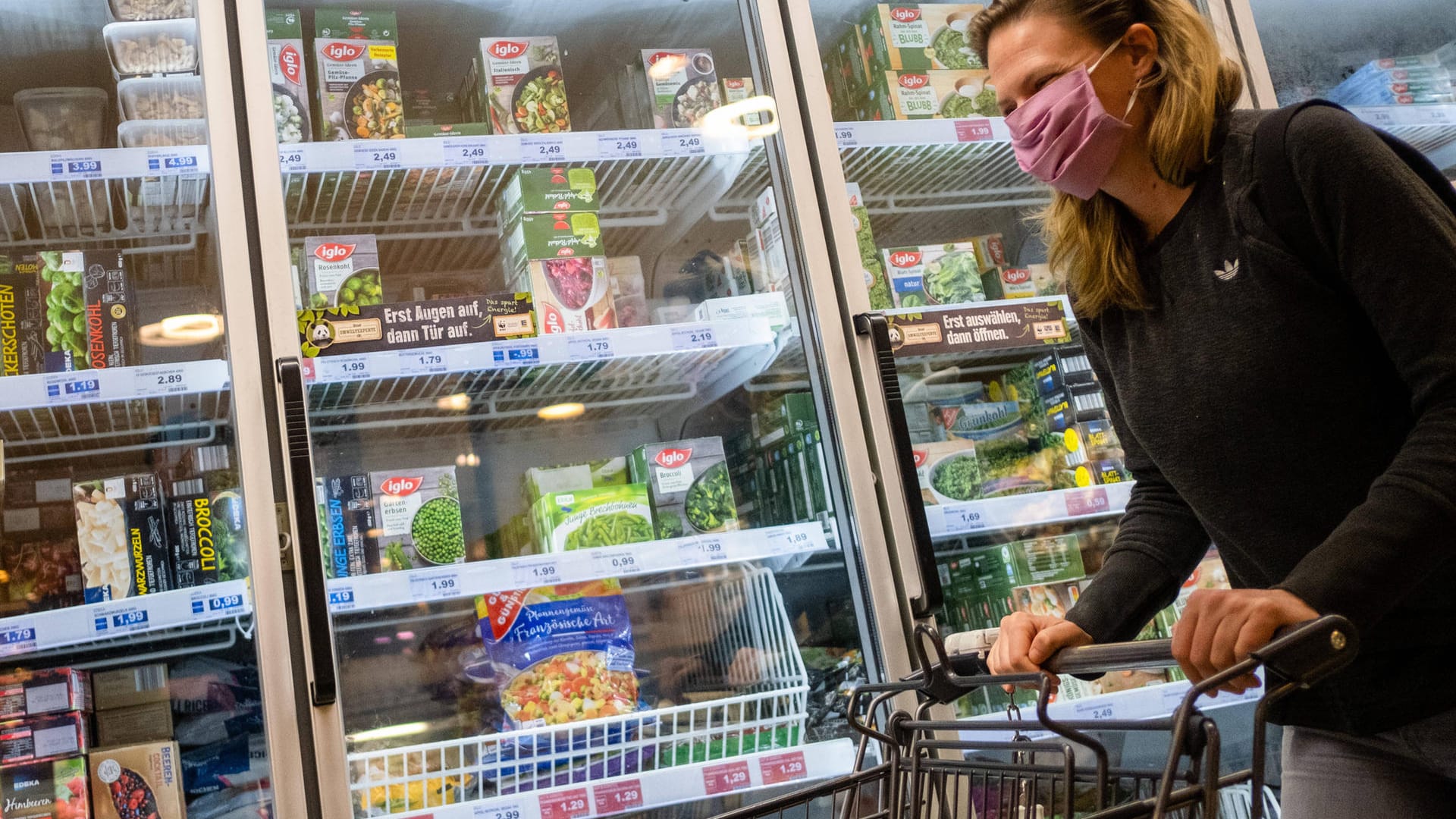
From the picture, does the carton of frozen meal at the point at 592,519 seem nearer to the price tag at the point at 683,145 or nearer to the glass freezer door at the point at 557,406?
the glass freezer door at the point at 557,406

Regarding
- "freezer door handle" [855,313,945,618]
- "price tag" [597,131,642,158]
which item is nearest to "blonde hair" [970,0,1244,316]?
"freezer door handle" [855,313,945,618]

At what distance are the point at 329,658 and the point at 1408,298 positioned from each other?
1354mm

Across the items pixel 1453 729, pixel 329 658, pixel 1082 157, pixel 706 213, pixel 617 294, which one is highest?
pixel 706 213

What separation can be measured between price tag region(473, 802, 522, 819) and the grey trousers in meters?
1.10

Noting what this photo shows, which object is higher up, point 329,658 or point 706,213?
point 706,213

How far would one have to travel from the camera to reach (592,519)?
2.20m

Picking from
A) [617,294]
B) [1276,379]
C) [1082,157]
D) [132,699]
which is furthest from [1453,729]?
[132,699]

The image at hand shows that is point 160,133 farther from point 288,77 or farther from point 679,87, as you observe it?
point 679,87

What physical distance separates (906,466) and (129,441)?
50.0 inches

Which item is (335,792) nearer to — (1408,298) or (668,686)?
(668,686)

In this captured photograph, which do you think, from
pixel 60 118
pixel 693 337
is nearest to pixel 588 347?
pixel 693 337

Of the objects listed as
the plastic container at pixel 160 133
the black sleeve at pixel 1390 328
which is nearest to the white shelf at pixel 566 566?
the plastic container at pixel 160 133

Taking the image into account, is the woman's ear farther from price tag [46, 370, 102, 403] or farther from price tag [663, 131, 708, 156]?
price tag [46, 370, 102, 403]

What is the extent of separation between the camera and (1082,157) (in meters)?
1.26
